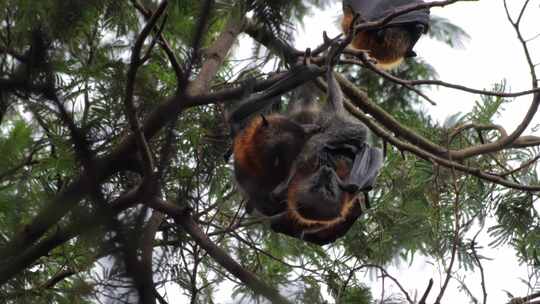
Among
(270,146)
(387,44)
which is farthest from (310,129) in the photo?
(387,44)

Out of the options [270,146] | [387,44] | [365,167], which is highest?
[387,44]

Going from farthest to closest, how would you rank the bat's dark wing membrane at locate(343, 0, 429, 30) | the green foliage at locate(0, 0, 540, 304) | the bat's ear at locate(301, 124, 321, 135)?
1. the bat's dark wing membrane at locate(343, 0, 429, 30)
2. the bat's ear at locate(301, 124, 321, 135)
3. the green foliage at locate(0, 0, 540, 304)

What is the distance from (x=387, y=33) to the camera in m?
7.32

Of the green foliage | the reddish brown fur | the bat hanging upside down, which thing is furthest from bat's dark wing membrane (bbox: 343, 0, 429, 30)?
the green foliage

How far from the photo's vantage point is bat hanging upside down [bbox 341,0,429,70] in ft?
24.0

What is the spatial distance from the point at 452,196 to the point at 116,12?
10.9ft

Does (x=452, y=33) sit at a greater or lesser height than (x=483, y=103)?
greater

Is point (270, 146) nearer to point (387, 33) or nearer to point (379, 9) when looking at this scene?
point (387, 33)

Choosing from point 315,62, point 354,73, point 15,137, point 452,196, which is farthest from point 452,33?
point 15,137

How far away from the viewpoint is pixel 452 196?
5840 millimetres

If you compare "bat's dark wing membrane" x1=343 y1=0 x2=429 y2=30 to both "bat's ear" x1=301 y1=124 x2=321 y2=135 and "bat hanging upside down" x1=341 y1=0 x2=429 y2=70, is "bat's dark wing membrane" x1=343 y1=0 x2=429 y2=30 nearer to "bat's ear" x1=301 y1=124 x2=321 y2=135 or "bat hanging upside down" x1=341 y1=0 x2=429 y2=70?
"bat hanging upside down" x1=341 y1=0 x2=429 y2=70

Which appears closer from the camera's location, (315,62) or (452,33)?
(315,62)

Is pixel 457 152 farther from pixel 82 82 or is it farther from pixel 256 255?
pixel 82 82

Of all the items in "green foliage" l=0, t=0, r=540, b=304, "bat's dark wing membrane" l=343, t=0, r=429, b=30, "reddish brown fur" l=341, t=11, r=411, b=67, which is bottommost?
"green foliage" l=0, t=0, r=540, b=304
